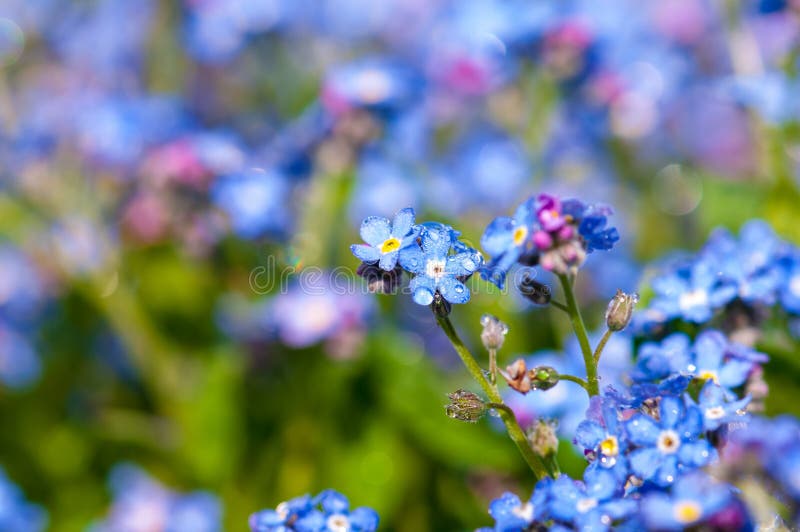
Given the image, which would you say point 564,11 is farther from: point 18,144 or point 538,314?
point 18,144

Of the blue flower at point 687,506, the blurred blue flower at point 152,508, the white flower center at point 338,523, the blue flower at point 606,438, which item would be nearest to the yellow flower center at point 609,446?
the blue flower at point 606,438

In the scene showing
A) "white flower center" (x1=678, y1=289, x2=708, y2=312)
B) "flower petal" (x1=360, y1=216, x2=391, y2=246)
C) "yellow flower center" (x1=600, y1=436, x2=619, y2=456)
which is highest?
"white flower center" (x1=678, y1=289, x2=708, y2=312)

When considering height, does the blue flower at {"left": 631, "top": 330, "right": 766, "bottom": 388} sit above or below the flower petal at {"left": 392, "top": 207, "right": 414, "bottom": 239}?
below

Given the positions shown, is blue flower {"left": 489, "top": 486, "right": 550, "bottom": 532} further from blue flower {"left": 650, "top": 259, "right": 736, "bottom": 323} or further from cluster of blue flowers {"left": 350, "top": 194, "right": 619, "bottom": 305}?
blue flower {"left": 650, "top": 259, "right": 736, "bottom": 323}

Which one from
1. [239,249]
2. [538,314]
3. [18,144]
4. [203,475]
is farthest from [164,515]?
[18,144]

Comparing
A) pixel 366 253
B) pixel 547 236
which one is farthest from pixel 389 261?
pixel 547 236

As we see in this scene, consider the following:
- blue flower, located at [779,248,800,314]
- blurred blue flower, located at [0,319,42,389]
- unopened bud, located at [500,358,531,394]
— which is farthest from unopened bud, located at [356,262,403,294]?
blurred blue flower, located at [0,319,42,389]
